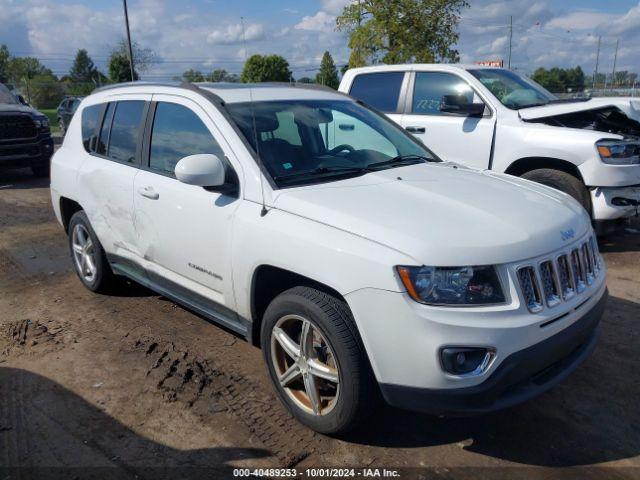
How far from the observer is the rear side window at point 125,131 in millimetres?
4191

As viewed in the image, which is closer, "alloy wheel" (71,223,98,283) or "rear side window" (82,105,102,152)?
"rear side window" (82,105,102,152)

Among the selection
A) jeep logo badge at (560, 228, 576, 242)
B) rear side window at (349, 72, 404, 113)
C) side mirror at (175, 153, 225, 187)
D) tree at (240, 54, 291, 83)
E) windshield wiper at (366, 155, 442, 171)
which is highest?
tree at (240, 54, 291, 83)

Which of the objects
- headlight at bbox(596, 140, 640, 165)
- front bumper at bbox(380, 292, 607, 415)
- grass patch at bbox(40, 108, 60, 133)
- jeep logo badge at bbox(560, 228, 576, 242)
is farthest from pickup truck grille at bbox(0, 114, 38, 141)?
grass patch at bbox(40, 108, 60, 133)

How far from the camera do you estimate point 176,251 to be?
12.1ft

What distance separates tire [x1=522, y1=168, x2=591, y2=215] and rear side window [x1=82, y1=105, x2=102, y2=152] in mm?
4615

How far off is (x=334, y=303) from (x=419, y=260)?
512 mm

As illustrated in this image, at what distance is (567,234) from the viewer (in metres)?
2.85

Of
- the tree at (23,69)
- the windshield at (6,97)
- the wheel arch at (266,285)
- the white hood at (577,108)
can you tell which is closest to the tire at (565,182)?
the white hood at (577,108)

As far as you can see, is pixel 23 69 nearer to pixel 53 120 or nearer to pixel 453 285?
pixel 53 120

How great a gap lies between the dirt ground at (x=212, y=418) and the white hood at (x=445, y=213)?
3.56ft

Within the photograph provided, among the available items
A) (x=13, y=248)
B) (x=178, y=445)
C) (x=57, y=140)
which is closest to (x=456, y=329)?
(x=178, y=445)

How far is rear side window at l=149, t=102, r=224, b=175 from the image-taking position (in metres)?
3.55

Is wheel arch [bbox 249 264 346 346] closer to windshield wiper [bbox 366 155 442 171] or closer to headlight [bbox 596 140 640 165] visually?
windshield wiper [bbox 366 155 442 171]

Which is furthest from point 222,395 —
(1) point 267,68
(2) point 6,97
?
(1) point 267,68
